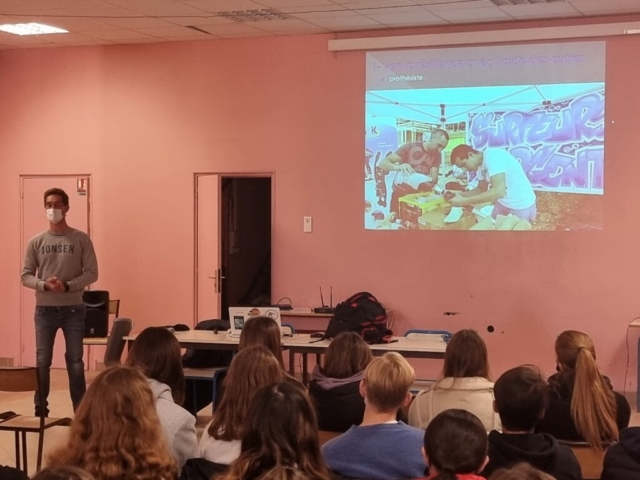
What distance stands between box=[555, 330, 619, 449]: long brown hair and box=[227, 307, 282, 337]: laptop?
7.23 feet

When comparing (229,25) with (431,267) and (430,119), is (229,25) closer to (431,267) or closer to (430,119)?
(430,119)

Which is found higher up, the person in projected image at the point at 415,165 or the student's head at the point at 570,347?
the person in projected image at the point at 415,165

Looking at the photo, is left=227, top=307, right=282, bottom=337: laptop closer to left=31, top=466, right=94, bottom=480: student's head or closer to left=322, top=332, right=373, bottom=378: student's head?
left=322, top=332, right=373, bottom=378: student's head

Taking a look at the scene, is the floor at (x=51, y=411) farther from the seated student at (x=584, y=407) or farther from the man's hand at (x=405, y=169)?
the seated student at (x=584, y=407)

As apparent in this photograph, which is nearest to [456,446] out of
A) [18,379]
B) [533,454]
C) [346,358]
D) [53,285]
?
[533,454]

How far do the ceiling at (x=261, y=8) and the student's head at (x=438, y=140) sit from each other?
3.01 feet

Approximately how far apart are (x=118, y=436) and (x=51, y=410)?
4.50 meters

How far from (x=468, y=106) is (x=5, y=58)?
15.5 feet

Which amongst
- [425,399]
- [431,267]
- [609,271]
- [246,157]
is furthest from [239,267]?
[425,399]

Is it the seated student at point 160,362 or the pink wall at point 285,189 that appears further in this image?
the pink wall at point 285,189

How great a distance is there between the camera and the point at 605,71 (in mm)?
6727

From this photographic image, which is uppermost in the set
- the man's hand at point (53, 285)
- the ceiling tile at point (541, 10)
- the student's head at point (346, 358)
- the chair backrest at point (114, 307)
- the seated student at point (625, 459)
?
the ceiling tile at point (541, 10)

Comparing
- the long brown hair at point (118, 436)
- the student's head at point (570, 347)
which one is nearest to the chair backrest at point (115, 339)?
the student's head at point (570, 347)

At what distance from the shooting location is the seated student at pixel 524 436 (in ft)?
8.54
